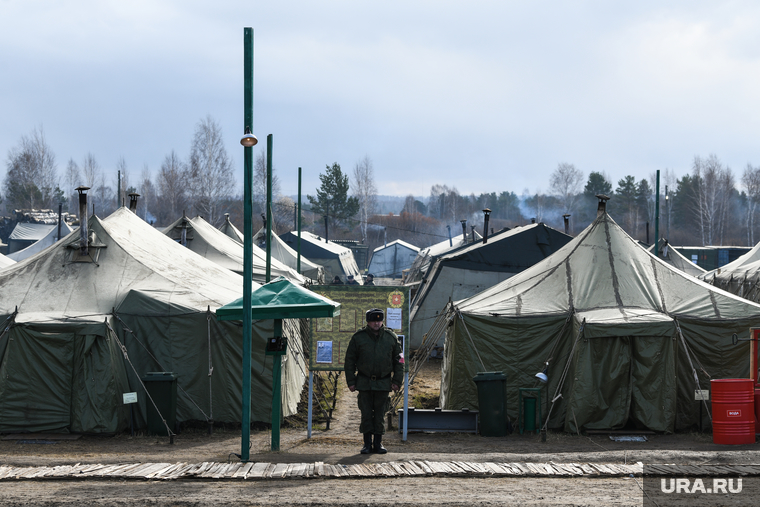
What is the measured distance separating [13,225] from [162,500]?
66.6m

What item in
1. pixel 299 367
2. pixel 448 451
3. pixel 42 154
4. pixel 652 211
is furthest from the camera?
pixel 652 211

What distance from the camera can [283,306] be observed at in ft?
31.8

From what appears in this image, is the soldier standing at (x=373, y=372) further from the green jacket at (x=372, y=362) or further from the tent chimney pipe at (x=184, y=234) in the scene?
the tent chimney pipe at (x=184, y=234)

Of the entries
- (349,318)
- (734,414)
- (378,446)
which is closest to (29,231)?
(349,318)

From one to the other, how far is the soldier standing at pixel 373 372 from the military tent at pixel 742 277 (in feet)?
55.0

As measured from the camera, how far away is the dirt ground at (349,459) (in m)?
6.95

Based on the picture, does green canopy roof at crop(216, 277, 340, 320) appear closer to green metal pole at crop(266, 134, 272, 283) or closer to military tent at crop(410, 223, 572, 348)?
green metal pole at crop(266, 134, 272, 283)

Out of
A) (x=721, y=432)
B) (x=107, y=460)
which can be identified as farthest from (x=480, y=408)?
(x=107, y=460)

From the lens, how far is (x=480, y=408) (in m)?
11.5

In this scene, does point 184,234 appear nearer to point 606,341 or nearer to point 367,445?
point 367,445

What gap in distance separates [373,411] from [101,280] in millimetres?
5930

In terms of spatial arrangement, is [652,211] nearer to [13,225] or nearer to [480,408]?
[13,225]

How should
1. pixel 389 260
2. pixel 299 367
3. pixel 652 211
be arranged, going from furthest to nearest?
pixel 652 211
pixel 389 260
pixel 299 367

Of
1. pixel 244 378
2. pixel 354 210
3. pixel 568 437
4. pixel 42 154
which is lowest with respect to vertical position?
pixel 568 437
